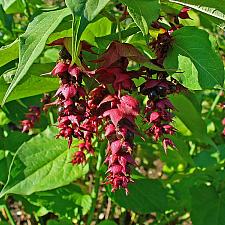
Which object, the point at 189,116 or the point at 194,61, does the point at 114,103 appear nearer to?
the point at 194,61

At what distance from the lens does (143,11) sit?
3.04ft

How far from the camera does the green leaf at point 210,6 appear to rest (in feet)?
3.31

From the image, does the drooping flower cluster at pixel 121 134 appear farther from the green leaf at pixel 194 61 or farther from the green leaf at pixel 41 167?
the green leaf at pixel 41 167

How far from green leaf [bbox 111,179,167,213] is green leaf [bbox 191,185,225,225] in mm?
119

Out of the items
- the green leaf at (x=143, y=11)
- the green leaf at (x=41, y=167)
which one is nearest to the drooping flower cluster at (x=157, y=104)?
the green leaf at (x=143, y=11)

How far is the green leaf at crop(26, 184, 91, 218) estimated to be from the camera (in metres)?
1.79

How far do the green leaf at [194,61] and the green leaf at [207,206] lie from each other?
2.84 ft

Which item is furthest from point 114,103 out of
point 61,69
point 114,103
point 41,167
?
point 41,167

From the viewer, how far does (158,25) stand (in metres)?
1.10

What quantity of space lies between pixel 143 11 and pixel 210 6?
0.16 meters

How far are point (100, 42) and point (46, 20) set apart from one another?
24 centimetres

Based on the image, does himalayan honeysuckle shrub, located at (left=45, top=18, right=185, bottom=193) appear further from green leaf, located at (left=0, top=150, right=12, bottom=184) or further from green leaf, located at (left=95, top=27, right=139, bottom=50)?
green leaf, located at (left=0, top=150, right=12, bottom=184)

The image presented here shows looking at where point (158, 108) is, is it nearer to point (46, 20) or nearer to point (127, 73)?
point (127, 73)

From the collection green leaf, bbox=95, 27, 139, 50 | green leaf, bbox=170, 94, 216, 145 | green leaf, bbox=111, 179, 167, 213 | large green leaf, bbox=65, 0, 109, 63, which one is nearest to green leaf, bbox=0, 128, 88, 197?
green leaf, bbox=111, 179, 167, 213
